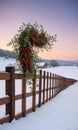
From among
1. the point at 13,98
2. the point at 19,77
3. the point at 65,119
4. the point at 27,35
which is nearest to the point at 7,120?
the point at 13,98

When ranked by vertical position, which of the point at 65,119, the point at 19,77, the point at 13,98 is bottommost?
the point at 65,119

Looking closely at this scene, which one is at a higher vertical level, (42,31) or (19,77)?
(42,31)

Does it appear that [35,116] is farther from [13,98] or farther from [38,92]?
[38,92]

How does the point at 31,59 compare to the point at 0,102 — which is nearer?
the point at 0,102

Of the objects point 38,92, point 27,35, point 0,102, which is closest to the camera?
point 0,102

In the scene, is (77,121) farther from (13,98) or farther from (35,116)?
(13,98)

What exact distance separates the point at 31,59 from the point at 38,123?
5.72ft

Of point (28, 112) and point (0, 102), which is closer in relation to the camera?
point (0, 102)

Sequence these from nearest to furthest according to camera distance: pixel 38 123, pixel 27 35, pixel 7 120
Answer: pixel 7 120 → pixel 38 123 → pixel 27 35

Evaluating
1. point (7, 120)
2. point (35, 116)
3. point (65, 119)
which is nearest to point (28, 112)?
point (35, 116)

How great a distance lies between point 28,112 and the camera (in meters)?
7.04

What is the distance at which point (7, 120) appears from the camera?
5.42 m

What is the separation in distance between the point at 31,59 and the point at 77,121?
1922 millimetres

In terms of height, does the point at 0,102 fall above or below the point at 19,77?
below
